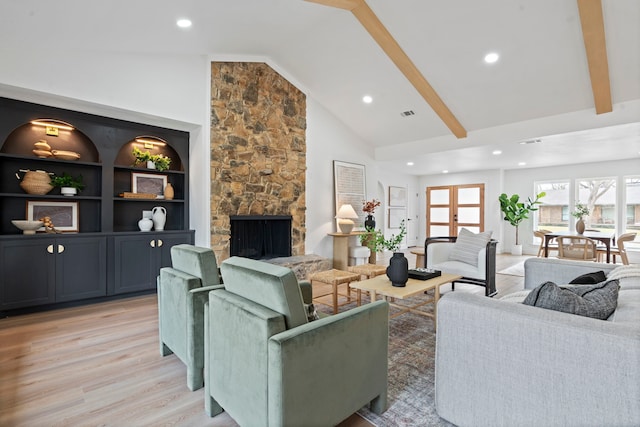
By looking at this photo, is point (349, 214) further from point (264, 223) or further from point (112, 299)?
point (112, 299)

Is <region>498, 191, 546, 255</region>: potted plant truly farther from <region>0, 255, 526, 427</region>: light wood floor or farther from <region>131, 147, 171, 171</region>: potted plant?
<region>0, 255, 526, 427</region>: light wood floor

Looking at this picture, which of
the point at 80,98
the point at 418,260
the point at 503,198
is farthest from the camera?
the point at 503,198

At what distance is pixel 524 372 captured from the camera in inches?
52.9

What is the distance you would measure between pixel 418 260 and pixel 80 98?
4936 mm

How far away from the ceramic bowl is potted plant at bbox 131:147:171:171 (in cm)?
136

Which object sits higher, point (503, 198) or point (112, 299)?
point (503, 198)

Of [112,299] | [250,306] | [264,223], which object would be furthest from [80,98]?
[250,306]

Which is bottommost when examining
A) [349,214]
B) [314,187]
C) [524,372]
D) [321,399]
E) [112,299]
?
[112,299]

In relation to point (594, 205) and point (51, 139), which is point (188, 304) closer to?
point (51, 139)

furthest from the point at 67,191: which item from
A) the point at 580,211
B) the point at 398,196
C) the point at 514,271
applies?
the point at 580,211

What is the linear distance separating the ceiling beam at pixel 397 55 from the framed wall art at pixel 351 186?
202 cm

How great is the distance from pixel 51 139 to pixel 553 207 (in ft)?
34.6

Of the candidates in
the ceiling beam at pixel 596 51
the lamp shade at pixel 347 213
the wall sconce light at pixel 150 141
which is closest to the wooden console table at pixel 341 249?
the lamp shade at pixel 347 213

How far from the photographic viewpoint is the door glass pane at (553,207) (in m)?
8.09
